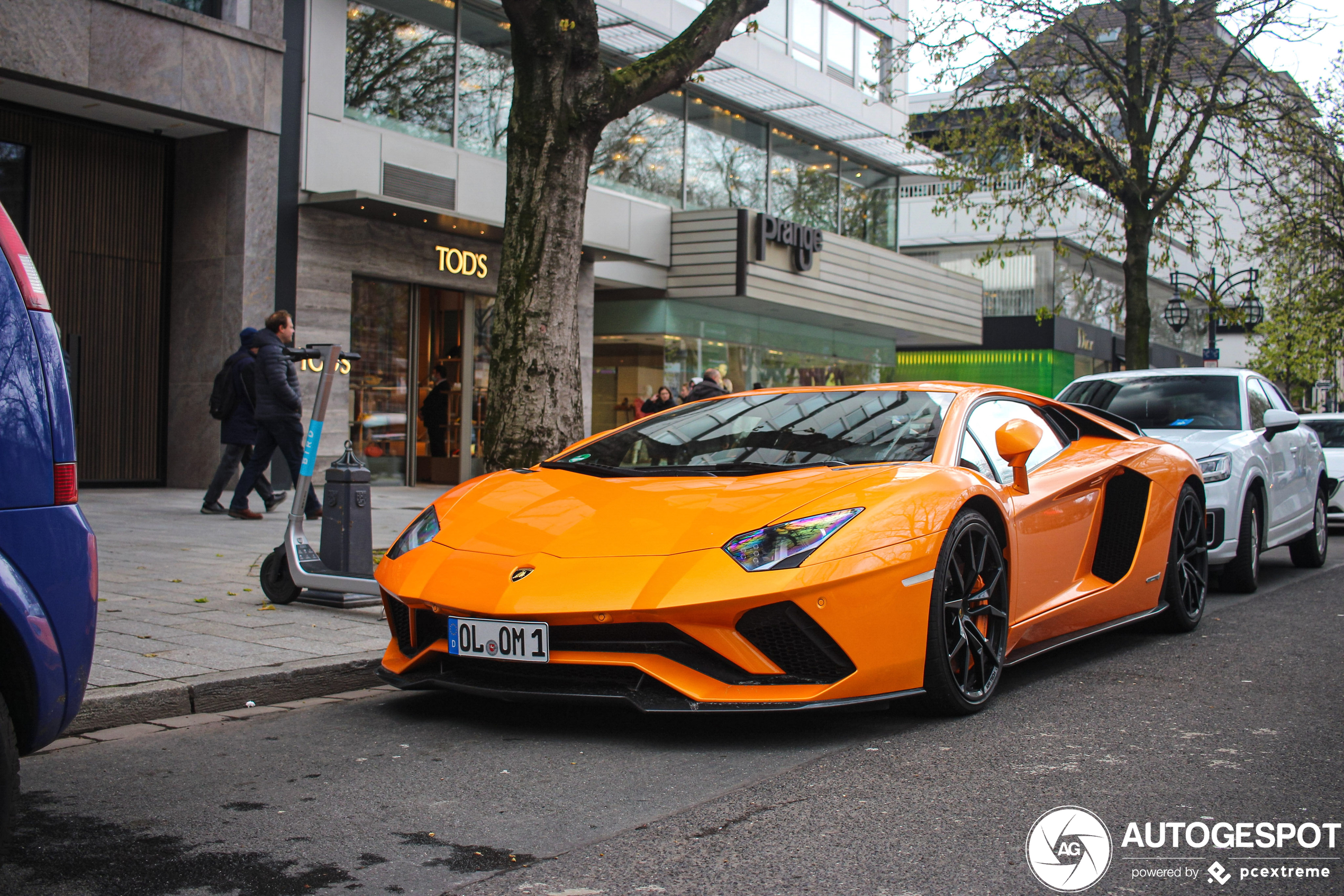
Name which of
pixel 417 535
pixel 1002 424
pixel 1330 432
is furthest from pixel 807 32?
pixel 417 535

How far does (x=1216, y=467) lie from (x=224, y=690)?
621 centimetres

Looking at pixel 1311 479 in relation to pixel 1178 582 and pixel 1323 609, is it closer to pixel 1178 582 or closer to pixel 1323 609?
pixel 1323 609

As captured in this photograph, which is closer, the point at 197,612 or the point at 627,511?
the point at 627,511

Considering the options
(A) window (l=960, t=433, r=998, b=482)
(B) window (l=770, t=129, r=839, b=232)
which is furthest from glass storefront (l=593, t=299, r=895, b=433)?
(A) window (l=960, t=433, r=998, b=482)

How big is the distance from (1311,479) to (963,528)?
6.70 meters

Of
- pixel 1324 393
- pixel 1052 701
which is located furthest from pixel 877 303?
pixel 1324 393

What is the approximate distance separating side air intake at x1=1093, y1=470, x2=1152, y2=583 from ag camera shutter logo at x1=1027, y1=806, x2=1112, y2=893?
8.10 ft

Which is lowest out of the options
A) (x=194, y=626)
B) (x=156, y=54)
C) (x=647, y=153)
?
(x=194, y=626)

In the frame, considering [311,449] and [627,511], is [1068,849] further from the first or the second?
[311,449]

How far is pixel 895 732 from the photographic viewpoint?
411cm

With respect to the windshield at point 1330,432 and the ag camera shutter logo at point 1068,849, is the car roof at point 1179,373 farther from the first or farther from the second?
the ag camera shutter logo at point 1068,849

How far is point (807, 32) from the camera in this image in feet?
80.2

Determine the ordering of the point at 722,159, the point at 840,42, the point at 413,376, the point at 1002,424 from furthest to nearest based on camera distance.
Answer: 1. the point at 840,42
2. the point at 722,159
3. the point at 413,376
4. the point at 1002,424

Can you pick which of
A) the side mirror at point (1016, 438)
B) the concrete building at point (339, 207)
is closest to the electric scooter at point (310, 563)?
the concrete building at point (339, 207)
